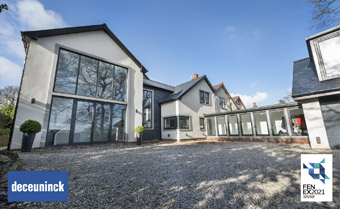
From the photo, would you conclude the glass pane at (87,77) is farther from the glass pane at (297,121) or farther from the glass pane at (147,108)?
the glass pane at (297,121)

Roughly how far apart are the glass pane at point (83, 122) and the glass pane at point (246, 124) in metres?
11.6

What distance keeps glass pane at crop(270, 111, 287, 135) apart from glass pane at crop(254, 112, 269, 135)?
1.50ft

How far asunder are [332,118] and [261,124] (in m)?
4.38

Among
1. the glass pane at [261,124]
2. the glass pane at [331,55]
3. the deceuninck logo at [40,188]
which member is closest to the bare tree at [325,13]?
the glass pane at [331,55]

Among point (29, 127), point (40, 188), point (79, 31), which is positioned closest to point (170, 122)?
point (29, 127)

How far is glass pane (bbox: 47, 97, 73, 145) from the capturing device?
22.7 feet

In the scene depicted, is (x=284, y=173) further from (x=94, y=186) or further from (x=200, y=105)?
(x=200, y=105)

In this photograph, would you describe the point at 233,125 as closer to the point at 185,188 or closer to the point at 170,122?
the point at 170,122

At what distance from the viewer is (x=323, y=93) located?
20.3 ft

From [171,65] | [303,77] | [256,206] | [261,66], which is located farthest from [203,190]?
[261,66]

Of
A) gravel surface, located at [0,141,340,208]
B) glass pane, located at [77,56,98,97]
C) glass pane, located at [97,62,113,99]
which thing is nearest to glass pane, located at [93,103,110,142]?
glass pane, located at [97,62,113,99]

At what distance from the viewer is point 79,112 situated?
7.84 metres

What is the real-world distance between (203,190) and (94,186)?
201 cm

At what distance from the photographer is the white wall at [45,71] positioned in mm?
6359
